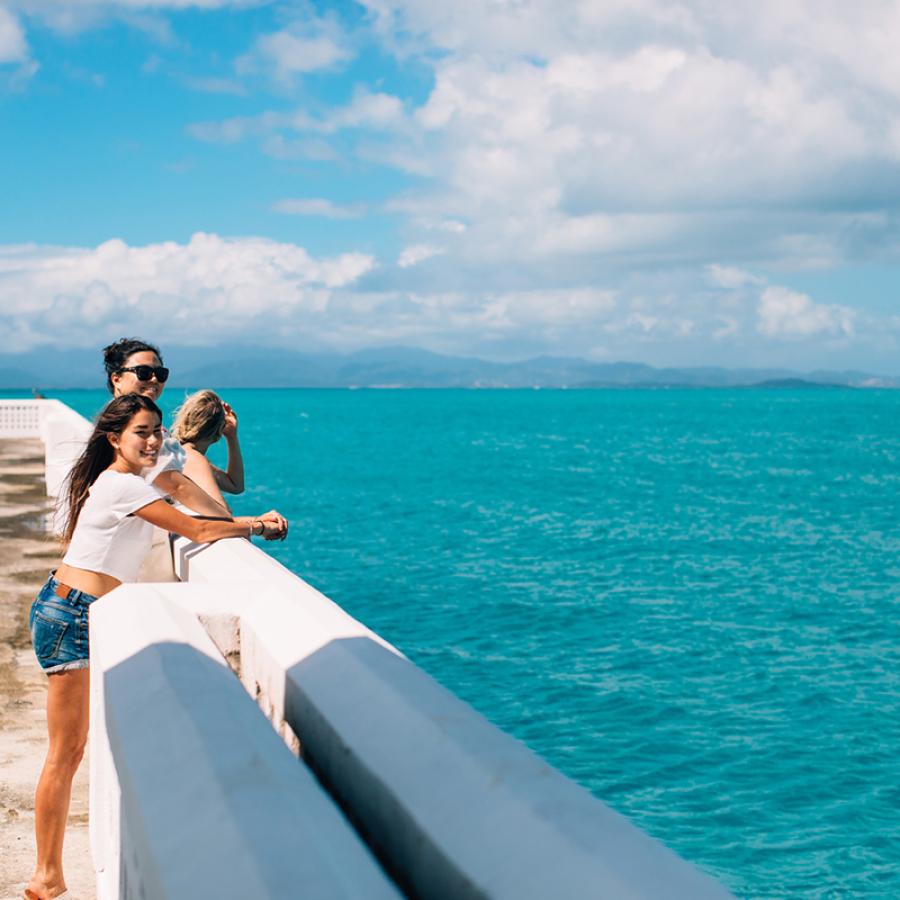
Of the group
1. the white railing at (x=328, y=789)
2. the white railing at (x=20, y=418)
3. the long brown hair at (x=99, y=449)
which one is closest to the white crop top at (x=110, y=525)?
the long brown hair at (x=99, y=449)

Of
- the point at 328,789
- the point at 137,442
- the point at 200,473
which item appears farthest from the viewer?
the point at 200,473

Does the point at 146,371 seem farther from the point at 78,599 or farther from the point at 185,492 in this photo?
the point at 78,599

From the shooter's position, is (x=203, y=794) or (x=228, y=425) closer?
(x=203, y=794)

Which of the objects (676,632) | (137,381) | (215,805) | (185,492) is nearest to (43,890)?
(185,492)

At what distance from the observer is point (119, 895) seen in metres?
2.90

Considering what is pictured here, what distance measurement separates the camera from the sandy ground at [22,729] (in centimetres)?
451

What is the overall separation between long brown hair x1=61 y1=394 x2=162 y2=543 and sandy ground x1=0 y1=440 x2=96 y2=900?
149 centimetres

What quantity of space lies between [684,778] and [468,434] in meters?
88.6

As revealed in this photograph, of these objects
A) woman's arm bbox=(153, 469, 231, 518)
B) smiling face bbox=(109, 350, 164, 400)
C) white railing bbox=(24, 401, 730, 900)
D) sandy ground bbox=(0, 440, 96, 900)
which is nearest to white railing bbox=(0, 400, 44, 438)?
sandy ground bbox=(0, 440, 96, 900)

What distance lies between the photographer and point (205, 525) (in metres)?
4.78

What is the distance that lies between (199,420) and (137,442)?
147 centimetres

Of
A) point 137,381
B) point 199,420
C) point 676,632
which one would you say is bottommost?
point 676,632

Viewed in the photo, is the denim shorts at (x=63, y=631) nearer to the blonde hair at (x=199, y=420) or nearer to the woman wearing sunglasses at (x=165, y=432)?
the woman wearing sunglasses at (x=165, y=432)

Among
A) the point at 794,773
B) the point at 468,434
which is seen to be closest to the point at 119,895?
the point at 794,773
